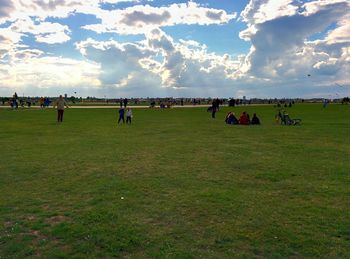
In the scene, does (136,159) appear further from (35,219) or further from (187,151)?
(35,219)

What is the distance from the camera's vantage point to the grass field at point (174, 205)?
4.84 metres

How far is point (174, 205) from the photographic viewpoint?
6551 mm

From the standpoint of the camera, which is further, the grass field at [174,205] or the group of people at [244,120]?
the group of people at [244,120]

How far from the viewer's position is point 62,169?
31.8 ft


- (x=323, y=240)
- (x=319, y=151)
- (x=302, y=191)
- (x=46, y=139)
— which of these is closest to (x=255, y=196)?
(x=302, y=191)

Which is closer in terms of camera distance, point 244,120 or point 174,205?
point 174,205

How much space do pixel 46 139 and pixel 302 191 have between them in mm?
12946

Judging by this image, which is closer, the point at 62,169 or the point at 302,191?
the point at 302,191

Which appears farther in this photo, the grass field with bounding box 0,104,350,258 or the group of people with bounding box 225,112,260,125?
the group of people with bounding box 225,112,260,125

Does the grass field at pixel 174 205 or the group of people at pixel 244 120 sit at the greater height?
the group of people at pixel 244 120

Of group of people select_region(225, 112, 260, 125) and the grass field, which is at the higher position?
group of people select_region(225, 112, 260, 125)

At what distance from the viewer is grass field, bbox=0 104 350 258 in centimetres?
484

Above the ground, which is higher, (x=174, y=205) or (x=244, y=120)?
(x=244, y=120)

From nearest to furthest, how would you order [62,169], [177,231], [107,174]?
[177,231]
[107,174]
[62,169]
